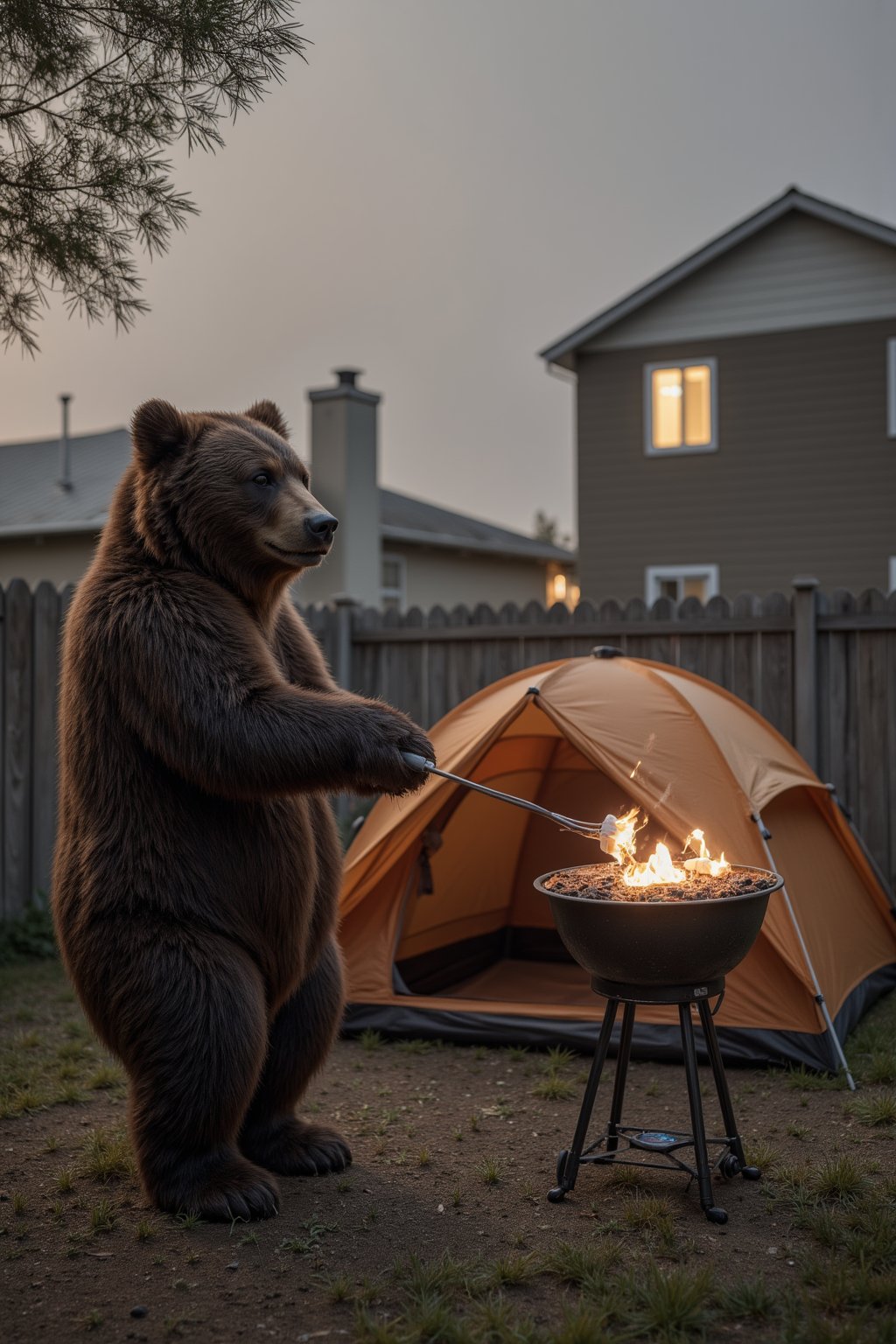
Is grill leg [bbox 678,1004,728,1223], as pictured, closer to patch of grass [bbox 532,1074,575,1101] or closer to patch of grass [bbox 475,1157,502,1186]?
patch of grass [bbox 475,1157,502,1186]

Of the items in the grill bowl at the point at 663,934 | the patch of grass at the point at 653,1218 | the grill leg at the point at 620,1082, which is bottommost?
the patch of grass at the point at 653,1218

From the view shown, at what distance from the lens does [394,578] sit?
59.0 ft

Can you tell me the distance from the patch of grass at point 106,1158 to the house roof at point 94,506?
450 inches

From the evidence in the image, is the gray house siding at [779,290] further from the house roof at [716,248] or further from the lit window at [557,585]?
the lit window at [557,585]

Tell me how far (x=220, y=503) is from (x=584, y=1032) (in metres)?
2.81

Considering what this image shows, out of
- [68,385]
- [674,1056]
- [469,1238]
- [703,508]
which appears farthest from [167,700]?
[68,385]

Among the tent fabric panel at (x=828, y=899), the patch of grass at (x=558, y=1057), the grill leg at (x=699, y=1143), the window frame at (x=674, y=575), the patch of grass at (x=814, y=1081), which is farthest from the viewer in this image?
the window frame at (x=674, y=575)

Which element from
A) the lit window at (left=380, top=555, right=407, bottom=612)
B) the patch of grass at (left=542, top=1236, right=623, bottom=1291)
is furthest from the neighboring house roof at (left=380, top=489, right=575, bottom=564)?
the patch of grass at (left=542, top=1236, right=623, bottom=1291)

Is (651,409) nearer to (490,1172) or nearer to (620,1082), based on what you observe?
(620,1082)

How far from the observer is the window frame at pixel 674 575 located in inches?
557

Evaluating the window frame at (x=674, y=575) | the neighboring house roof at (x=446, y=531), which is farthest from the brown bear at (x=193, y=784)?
the neighboring house roof at (x=446, y=531)

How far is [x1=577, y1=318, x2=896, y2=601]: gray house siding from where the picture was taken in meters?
13.5

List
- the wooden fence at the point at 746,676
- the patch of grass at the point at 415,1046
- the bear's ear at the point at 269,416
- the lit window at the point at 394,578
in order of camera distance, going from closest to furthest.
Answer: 1. the bear's ear at the point at 269,416
2. the patch of grass at the point at 415,1046
3. the wooden fence at the point at 746,676
4. the lit window at the point at 394,578

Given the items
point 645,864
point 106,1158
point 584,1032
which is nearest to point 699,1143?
point 645,864
